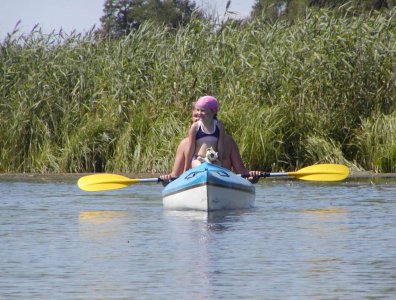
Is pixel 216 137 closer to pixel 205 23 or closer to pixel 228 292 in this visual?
pixel 228 292

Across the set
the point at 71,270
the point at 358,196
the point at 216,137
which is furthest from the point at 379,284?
the point at 358,196

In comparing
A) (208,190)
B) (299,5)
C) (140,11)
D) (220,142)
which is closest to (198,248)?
(208,190)

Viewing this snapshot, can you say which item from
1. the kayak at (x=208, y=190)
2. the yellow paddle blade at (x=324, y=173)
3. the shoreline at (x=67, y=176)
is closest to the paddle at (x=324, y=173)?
the yellow paddle blade at (x=324, y=173)

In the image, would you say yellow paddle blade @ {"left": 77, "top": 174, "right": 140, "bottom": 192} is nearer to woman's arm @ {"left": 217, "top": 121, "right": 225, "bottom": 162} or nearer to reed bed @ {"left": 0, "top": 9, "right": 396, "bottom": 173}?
woman's arm @ {"left": 217, "top": 121, "right": 225, "bottom": 162}

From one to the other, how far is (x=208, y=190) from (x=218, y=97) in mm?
6768

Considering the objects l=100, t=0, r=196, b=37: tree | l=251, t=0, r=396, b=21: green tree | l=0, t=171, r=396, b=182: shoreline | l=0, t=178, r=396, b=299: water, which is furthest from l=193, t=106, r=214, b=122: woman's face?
l=100, t=0, r=196, b=37: tree

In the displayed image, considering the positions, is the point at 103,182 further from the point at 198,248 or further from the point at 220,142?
the point at 198,248

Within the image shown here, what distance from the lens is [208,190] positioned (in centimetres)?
1394

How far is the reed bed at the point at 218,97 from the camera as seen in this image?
19.9 metres

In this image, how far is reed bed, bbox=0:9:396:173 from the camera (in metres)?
19.9

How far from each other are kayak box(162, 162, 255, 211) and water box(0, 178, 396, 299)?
0.51ft

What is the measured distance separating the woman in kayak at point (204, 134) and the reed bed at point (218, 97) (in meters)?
4.95

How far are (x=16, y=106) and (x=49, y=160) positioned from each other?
1.30 meters

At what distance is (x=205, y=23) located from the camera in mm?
22094
